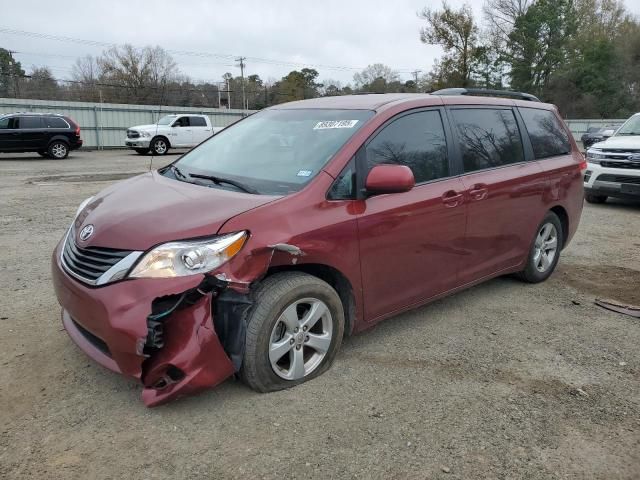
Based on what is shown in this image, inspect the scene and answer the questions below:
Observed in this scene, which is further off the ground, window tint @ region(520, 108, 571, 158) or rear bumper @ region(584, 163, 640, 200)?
window tint @ region(520, 108, 571, 158)

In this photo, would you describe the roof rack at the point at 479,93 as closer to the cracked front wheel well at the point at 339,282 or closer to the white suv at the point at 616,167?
the cracked front wheel well at the point at 339,282

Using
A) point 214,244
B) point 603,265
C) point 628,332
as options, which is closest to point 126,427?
point 214,244

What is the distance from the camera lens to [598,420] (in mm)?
2912

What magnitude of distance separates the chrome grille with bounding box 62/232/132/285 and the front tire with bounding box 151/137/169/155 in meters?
20.3

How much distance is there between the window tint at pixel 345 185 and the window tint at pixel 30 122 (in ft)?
63.2

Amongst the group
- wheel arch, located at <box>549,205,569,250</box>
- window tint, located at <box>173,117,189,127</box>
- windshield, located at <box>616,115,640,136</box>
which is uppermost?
window tint, located at <box>173,117,189,127</box>

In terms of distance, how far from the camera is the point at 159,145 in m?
22.6

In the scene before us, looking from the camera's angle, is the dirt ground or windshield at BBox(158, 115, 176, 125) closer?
the dirt ground

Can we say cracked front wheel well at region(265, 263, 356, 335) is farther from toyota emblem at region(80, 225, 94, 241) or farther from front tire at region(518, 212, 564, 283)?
front tire at region(518, 212, 564, 283)

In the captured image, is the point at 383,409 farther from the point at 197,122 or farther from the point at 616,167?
the point at 197,122

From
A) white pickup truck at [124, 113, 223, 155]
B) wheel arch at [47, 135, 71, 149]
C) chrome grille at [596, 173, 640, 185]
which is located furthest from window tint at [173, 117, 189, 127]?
chrome grille at [596, 173, 640, 185]

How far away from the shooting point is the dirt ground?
98.4 inches

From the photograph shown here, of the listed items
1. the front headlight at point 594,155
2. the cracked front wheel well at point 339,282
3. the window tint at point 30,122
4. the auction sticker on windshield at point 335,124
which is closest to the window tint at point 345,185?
the auction sticker on windshield at point 335,124

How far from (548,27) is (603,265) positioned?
4793 centimetres
